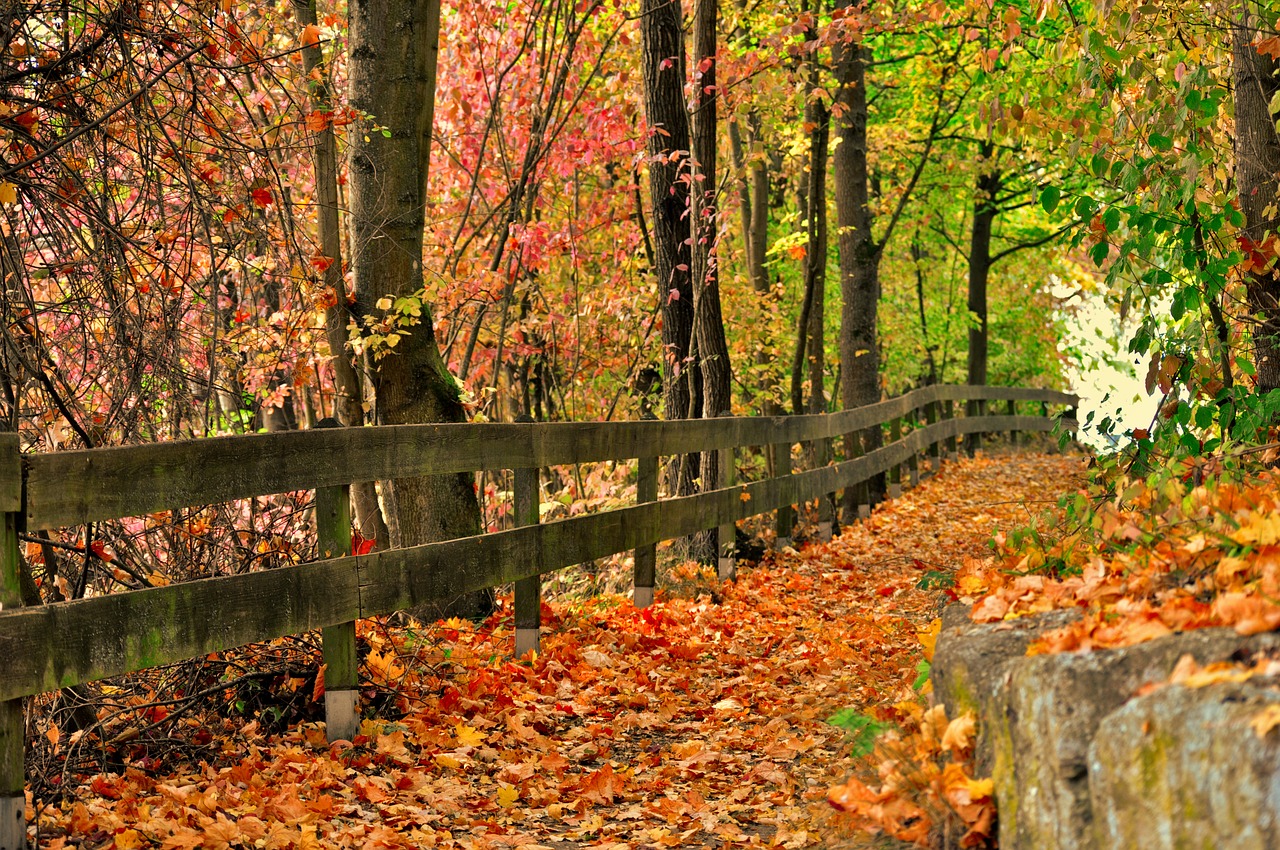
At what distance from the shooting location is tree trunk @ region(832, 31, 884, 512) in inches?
563

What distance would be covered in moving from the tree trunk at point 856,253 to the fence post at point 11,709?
11438 mm

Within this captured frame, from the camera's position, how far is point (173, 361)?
16.4 feet

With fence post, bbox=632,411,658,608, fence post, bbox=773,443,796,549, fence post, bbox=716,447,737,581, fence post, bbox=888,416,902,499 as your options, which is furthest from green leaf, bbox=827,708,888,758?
fence post, bbox=888,416,902,499

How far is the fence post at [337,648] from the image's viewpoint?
4852 millimetres

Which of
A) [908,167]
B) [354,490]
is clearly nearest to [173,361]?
[354,490]

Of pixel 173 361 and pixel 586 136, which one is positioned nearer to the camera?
pixel 173 361

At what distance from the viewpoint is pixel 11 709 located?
3.41m

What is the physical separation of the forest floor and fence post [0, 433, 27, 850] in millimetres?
319

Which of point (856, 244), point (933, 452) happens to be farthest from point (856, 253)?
point (933, 452)

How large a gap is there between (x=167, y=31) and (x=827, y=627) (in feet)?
16.0

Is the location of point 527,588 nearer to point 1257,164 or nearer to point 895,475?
point 1257,164

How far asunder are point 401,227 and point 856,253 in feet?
27.6

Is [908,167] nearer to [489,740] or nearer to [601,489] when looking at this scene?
[601,489]

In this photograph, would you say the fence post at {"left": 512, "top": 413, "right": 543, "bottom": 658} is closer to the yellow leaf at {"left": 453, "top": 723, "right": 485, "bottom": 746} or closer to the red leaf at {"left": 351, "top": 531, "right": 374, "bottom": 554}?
the red leaf at {"left": 351, "top": 531, "right": 374, "bottom": 554}
